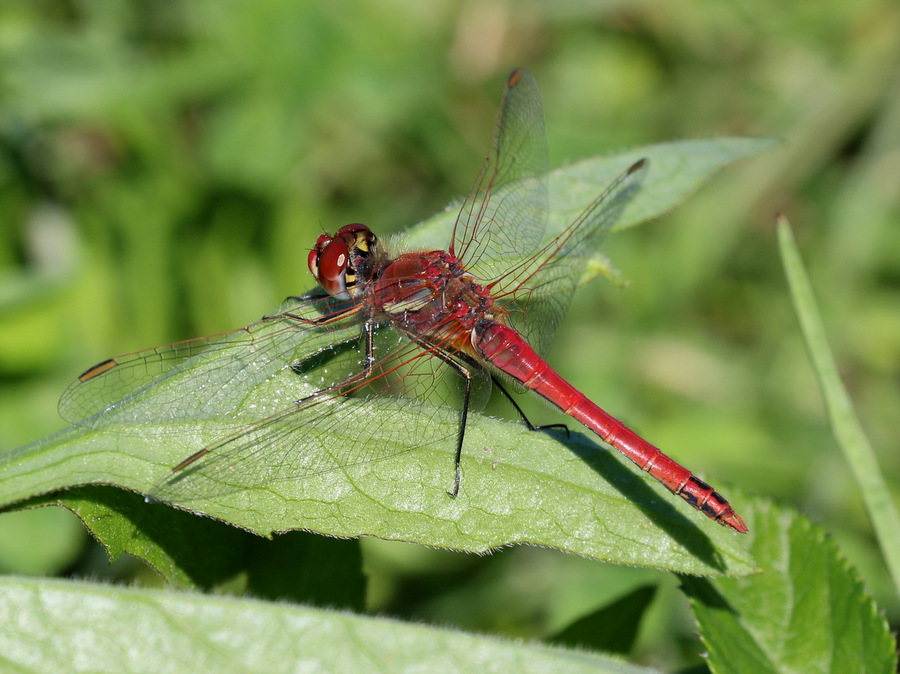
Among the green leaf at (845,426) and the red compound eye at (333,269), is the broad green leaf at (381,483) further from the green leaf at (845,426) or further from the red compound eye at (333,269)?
the red compound eye at (333,269)

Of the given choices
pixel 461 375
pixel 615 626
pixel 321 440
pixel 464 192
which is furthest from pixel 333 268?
pixel 464 192

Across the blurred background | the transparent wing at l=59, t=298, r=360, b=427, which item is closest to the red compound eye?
the transparent wing at l=59, t=298, r=360, b=427

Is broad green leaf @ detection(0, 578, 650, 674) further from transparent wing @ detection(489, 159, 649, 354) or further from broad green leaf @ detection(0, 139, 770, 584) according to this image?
transparent wing @ detection(489, 159, 649, 354)

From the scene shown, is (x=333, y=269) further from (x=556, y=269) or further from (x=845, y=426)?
(x=845, y=426)

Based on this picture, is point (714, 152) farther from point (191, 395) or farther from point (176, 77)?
point (176, 77)

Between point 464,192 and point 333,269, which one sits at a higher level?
point 464,192

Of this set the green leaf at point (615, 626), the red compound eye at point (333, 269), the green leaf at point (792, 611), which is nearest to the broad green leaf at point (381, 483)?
the green leaf at point (792, 611)
